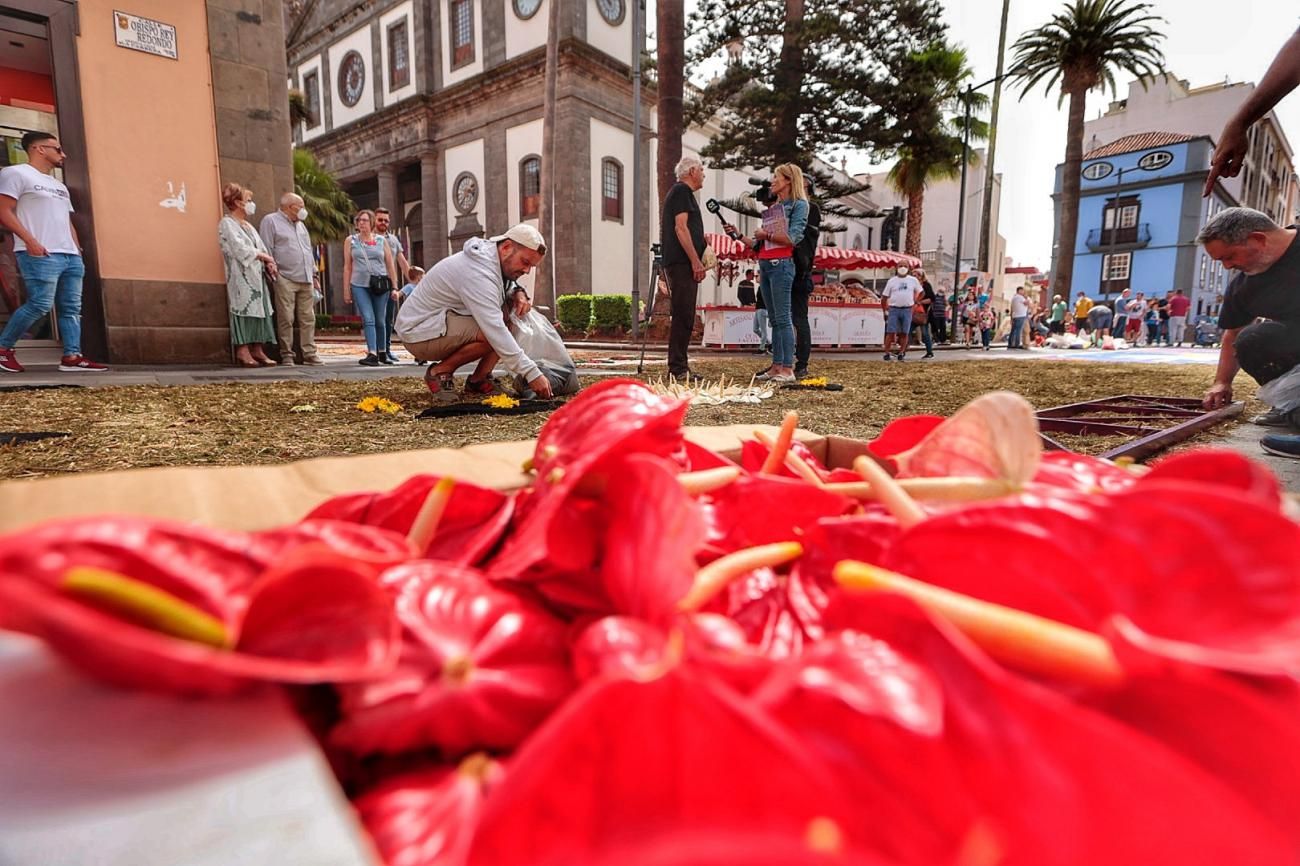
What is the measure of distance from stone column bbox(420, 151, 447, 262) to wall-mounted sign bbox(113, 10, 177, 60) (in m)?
16.7

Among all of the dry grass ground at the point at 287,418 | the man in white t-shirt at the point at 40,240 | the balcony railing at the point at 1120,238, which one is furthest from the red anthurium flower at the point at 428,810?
the balcony railing at the point at 1120,238

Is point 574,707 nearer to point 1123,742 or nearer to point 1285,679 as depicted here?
point 1123,742

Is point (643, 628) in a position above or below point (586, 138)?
below

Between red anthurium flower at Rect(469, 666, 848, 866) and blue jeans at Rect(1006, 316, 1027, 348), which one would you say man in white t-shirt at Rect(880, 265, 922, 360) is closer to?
blue jeans at Rect(1006, 316, 1027, 348)

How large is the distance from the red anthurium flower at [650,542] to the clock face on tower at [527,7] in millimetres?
Result: 23321

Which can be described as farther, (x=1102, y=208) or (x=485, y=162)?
(x=1102, y=208)

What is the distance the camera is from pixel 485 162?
21.6m

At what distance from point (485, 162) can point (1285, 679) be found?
23725 mm

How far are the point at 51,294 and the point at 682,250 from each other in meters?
5.29

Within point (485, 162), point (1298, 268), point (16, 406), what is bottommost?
point (16, 406)

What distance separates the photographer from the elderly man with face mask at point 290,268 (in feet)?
22.9

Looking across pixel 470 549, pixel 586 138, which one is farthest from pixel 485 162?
pixel 470 549

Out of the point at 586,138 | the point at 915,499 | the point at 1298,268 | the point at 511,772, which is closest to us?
the point at 511,772

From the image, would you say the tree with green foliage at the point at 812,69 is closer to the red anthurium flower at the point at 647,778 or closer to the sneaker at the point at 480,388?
the sneaker at the point at 480,388
